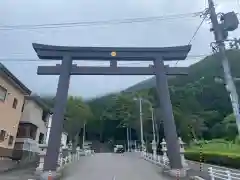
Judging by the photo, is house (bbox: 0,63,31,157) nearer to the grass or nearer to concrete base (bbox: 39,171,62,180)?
concrete base (bbox: 39,171,62,180)

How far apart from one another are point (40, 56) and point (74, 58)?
2.43 m

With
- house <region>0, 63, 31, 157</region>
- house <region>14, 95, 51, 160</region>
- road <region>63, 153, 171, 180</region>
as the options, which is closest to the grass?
road <region>63, 153, 171, 180</region>

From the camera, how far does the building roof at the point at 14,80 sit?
22600mm

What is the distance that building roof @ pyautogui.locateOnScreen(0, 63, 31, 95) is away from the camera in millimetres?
22600

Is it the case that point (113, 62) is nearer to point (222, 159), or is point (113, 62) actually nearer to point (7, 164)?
point (222, 159)

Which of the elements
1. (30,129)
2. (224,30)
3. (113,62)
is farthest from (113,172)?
(30,129)

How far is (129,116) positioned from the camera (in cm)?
6881

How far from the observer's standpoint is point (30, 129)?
1377 inches

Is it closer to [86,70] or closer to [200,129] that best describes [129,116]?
[200,129]

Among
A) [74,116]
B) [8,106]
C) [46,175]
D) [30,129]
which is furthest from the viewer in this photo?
[74,116]

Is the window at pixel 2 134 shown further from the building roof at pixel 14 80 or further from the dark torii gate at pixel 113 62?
the dark torii gate at pixel 113 62

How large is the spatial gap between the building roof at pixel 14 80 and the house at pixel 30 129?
5772mm

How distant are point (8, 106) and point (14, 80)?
8.10 ft

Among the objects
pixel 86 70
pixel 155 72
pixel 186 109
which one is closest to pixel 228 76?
pixel 155 72
